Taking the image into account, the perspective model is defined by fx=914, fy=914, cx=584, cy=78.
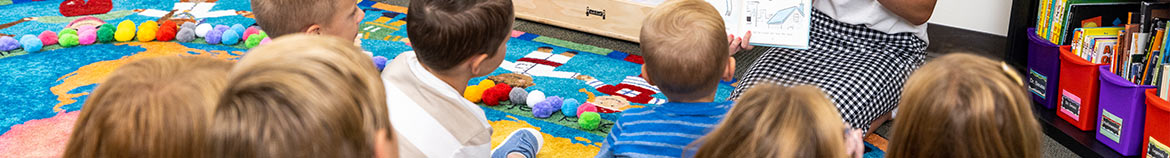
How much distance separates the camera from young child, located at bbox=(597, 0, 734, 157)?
47.9 inches

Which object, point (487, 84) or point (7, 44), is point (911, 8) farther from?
point (7, 44)

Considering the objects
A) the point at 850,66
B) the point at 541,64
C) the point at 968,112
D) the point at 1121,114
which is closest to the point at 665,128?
the point at 968,112

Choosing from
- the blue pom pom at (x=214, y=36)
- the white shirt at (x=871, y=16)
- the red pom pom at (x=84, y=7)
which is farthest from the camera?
the red pom pom at (x=84, y=7)

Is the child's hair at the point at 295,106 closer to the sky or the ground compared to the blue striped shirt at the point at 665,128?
closer to the sky

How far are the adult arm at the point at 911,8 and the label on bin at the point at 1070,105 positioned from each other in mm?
421

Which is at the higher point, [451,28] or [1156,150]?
[451,28]

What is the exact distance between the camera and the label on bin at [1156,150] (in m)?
1.65

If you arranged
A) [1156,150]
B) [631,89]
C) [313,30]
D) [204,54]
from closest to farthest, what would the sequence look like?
[313,30] < [1156,150] < [631,89] < [204,54]

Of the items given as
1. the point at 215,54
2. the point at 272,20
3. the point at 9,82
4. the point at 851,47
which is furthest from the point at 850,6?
the point at 9,82

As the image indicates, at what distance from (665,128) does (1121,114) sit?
1084mm

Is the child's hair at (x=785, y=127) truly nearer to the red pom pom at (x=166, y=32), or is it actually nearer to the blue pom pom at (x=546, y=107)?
the blue pom pom at (x=546, y=107)

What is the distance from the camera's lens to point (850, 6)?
1870mm

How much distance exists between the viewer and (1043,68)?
2092mm

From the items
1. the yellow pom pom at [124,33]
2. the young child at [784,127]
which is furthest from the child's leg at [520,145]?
the yellow pom pom at [124,33]
